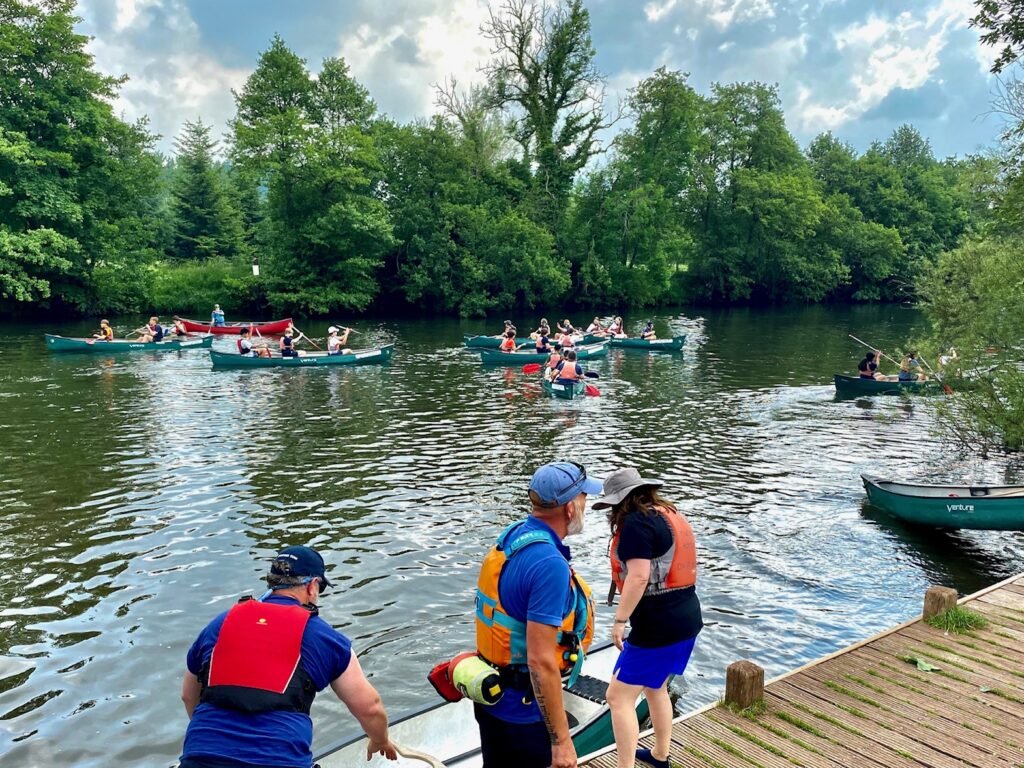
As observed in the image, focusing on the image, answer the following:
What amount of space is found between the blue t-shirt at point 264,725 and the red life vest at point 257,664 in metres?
0.04

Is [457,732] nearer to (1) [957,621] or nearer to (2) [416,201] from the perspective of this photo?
(1) [957,621]

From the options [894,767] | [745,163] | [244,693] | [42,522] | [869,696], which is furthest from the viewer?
[745,163]

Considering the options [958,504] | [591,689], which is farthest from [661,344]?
[591,689]

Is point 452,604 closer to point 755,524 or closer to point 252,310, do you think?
point 755,524

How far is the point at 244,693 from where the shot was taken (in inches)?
124

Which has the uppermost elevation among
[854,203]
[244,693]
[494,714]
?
[854,203]

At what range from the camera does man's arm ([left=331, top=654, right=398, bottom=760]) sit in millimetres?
3445

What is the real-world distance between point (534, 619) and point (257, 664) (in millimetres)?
1266

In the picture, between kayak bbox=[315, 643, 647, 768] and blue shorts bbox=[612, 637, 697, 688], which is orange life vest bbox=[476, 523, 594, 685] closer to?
blue shorts bbox=[612, 637, 697, 688]

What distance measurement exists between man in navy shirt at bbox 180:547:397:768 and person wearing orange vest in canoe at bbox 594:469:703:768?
69.5 inches

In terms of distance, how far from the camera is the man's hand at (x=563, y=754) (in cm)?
345

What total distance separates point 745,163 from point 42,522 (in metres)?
65.5

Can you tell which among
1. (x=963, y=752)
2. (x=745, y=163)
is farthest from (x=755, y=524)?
(x=745, y=163)

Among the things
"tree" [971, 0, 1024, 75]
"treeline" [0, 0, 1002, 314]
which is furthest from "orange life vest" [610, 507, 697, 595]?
"treeline" [0, 0, 1002, 314]
